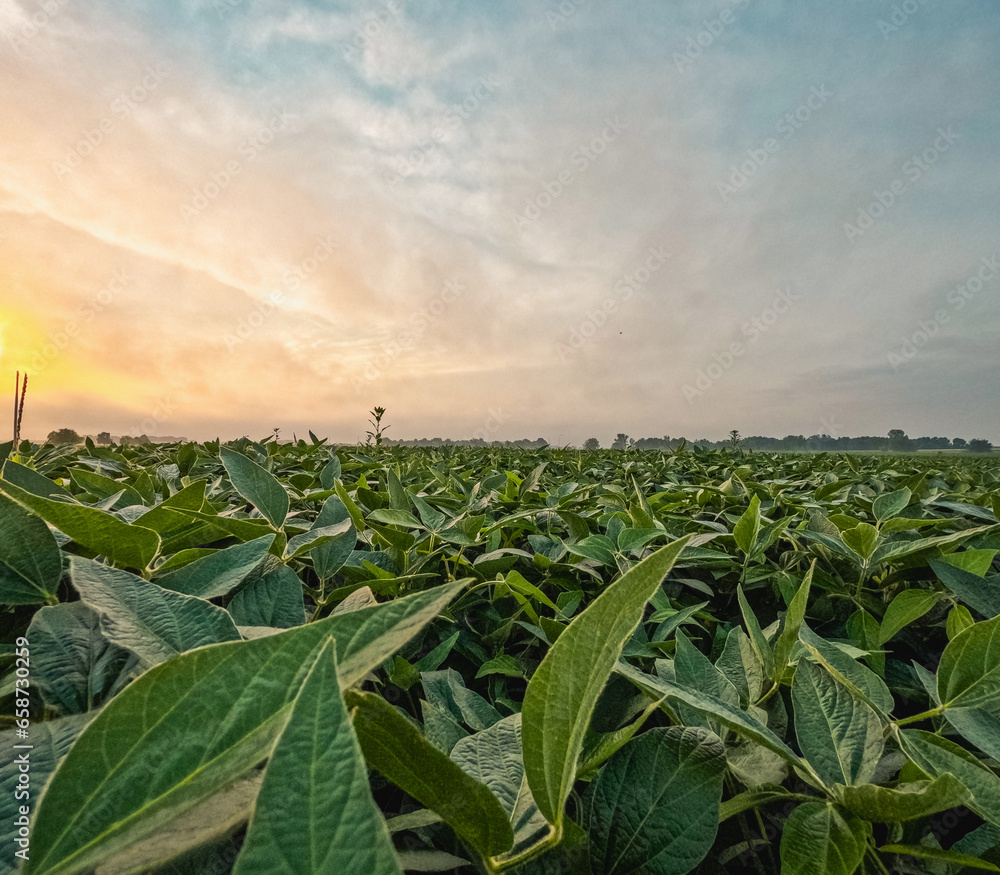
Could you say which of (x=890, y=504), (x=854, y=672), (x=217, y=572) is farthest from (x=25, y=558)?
(x=890, y=504)

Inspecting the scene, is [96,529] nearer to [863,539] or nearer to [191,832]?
[191,832]

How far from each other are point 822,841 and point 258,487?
804mm

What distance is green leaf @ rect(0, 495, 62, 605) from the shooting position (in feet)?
1.79

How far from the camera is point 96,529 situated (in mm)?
569

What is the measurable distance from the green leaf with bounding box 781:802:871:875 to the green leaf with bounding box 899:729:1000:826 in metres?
0.07

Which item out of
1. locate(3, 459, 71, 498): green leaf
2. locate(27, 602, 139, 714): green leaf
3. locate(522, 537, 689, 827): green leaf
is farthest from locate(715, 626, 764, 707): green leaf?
locate(3, 459, 71, 498): green leaf

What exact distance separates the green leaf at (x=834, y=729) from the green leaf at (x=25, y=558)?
715mm

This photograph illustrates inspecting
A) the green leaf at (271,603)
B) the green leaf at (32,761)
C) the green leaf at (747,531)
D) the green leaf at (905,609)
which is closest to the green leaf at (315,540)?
the green leaf at (271,603)

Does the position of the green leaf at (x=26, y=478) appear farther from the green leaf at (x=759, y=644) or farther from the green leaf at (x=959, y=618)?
the green leaf at (x=959, y=618)

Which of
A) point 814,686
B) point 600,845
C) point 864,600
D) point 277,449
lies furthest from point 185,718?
point 277,449

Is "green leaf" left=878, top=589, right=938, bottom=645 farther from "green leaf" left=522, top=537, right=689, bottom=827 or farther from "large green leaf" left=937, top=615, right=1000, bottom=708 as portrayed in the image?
"green leaf" left=522, top=537, right=689, bottom=827

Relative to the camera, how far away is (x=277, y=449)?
282cm

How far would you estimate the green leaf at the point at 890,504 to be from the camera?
3.91ft

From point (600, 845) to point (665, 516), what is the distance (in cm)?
107
